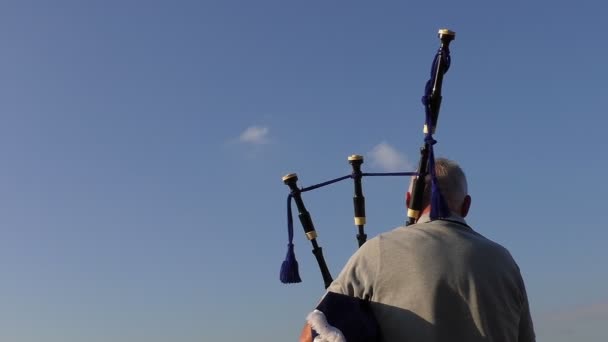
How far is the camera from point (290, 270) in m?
5.55

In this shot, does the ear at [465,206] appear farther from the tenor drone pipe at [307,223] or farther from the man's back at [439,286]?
the tenor drone pipe at [307,223]

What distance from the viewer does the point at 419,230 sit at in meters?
4.20

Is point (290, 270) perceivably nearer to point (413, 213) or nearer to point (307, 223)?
point (307, 223)

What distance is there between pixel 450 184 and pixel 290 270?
1.59 m

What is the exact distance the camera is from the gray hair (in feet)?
14.4

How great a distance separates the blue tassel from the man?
4.45 ft

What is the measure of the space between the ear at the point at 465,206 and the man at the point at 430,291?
217 millimetres

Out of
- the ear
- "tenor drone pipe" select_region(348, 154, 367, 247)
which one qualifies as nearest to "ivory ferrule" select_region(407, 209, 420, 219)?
the ear

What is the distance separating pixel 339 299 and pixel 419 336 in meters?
0.44

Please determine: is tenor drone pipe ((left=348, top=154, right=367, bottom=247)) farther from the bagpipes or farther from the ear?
the ear

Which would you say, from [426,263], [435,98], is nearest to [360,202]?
[435,98]

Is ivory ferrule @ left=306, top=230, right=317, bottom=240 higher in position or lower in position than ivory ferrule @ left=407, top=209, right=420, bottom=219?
higher

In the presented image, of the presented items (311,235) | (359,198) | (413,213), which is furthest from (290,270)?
(413,213)

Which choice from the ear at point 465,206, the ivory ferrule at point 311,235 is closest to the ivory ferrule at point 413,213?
the ear at point 465,206
